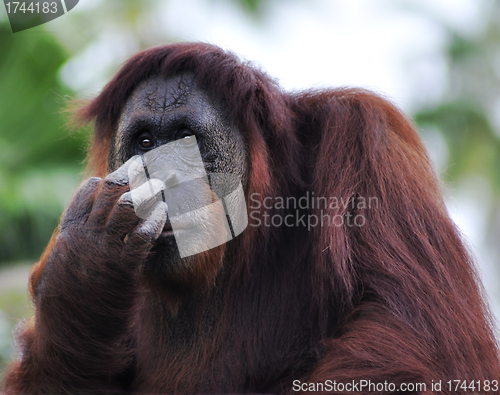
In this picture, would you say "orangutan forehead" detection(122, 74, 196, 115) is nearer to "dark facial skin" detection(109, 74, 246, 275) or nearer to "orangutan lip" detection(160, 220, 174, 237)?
"dark facial skin" detection(109, 74, 246, 275)

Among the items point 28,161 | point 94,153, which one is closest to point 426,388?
point 94,153

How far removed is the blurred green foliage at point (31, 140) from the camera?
8.48 meters

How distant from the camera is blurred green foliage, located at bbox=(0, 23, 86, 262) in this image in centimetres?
848

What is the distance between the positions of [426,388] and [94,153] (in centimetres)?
252

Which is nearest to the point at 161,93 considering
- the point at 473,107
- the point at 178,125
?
the point at 178,125

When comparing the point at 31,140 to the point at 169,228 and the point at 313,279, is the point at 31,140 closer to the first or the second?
the point at 169,228

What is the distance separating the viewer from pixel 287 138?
3.45m

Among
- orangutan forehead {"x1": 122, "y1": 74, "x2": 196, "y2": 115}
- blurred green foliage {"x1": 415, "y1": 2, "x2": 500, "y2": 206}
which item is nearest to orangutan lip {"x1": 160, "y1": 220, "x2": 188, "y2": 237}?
orangutan forehead {"x1": 122, "y1": 74, "x2": 196, "y2": 115}

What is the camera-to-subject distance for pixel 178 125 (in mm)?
3232

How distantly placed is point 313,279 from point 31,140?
7.12m

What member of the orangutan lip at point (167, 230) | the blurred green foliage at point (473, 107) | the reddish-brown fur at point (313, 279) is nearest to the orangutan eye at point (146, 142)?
the reddish-brown fur at point (313, 279)

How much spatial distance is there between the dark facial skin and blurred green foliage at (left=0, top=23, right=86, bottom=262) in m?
5.49

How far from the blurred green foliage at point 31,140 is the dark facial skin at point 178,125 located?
5.49 meters

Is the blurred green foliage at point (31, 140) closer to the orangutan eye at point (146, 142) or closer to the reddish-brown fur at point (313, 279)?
the reddish-brown fur at point (313, 279)
